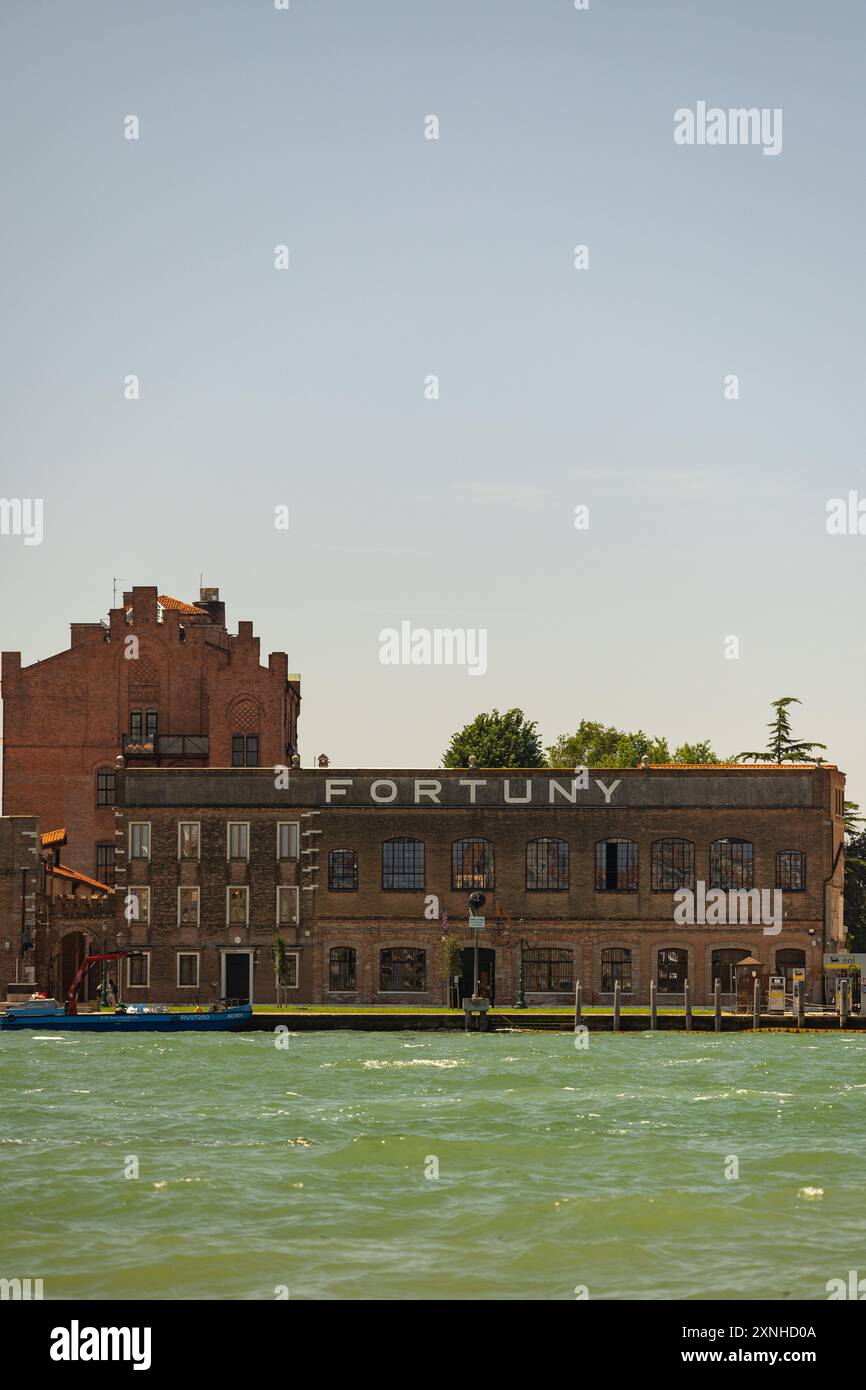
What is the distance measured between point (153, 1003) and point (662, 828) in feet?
62.8

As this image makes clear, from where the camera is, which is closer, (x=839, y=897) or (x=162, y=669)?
(x=839, y=897)

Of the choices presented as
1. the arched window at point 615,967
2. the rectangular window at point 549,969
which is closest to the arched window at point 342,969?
the rectangular window at point 549,969

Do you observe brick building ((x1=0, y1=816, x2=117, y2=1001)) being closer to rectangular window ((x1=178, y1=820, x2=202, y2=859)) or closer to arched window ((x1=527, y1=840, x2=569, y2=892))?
rectangular window ((x1=178, y1=820, x2=202, y2=859))

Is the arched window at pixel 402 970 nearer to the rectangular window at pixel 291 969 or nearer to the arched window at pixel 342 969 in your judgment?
the arched window at pixel 342 969

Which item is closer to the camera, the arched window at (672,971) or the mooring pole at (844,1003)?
the mooring pole at (844,1003)

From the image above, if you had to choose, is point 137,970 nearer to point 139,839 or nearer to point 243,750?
point 139,839

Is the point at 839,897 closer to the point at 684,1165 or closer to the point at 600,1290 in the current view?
the point at 684,1165

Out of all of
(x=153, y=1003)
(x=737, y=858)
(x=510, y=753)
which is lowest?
(x=153, y=1003)

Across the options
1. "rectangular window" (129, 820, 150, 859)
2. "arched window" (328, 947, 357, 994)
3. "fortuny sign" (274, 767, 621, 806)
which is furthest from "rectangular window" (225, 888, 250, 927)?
"fortuny sign" (274, 767, 621, 806)

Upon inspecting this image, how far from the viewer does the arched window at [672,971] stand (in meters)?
61.6

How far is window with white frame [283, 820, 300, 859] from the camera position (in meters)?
62.9

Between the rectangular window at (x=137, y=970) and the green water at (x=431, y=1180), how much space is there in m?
22.7
